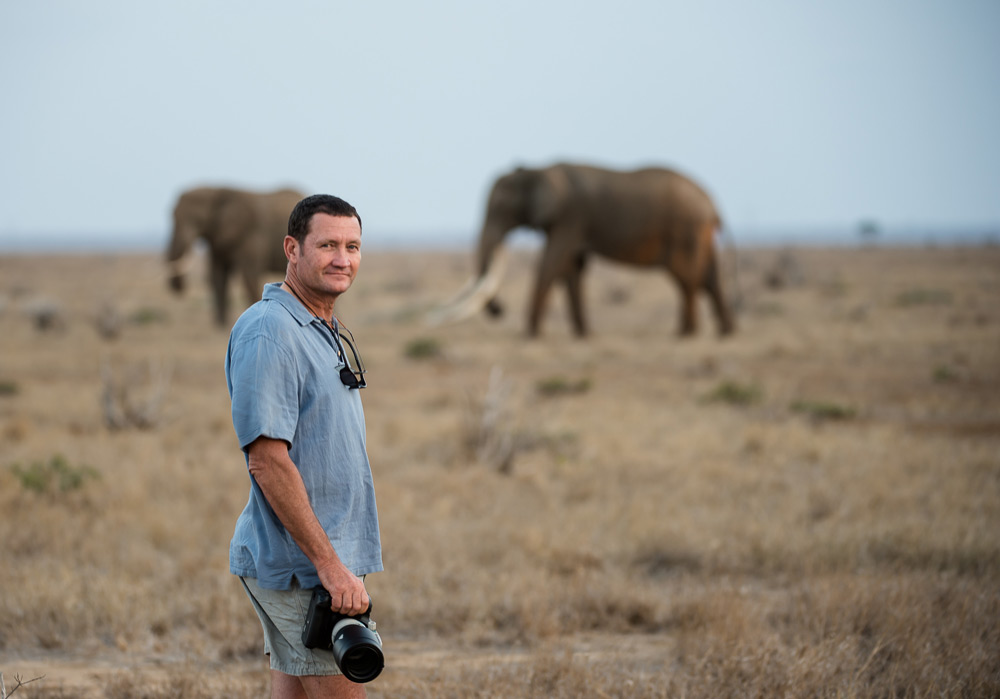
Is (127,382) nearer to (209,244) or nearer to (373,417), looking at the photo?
(373,417)

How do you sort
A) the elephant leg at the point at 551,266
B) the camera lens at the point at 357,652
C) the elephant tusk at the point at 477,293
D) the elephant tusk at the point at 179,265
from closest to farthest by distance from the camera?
the camera lens at the point at 357,652, the elephant tusk at the point at 477,293, the elephant leg at the point at 551,266, the elephant tusk at the point at 179,265

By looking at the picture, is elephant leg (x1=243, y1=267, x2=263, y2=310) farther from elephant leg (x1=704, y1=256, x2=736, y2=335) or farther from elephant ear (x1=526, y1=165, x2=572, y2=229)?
elephant leg (x1=704, y1=256, x2=736, y2=335)

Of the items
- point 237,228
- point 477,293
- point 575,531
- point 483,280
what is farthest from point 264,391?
point 237,228

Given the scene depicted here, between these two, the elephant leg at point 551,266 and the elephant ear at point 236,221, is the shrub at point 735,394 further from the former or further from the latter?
the elephant ear at point 236,221

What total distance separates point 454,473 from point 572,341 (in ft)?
30.4

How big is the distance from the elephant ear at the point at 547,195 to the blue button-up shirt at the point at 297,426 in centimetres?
1369

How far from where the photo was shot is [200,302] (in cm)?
2775

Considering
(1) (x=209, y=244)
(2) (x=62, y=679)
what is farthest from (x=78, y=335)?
(2) (x=62, y=679)

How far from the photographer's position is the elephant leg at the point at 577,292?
17.1 meters

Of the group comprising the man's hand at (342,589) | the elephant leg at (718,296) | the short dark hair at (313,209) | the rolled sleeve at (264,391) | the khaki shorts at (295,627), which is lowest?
the elephant leg at (718,296)

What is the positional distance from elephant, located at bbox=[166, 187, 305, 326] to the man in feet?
49.1

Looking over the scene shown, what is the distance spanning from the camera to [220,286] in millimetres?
18562

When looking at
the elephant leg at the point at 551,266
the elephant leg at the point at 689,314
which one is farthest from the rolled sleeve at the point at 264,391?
the elephant leg at the point at 689,314

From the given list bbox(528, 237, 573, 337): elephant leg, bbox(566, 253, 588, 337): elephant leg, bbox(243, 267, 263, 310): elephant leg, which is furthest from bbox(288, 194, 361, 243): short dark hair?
bbox(243, 267, 263, 310): elephant leg
